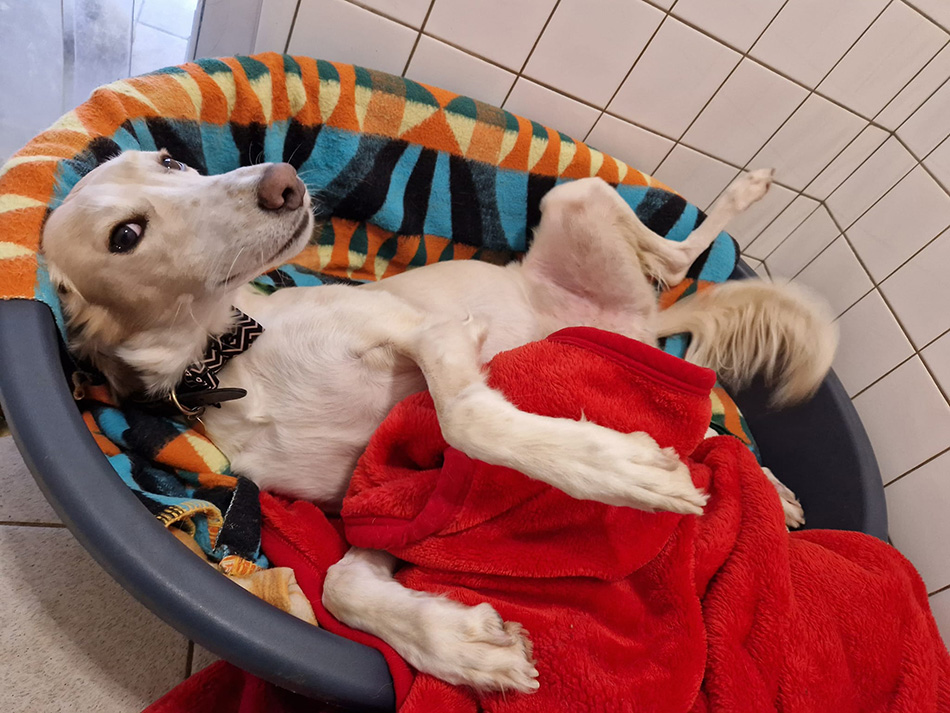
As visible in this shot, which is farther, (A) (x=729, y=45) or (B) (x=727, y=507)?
(A) (x=729, y=45)

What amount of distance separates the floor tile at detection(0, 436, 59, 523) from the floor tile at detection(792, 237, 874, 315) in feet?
7.59

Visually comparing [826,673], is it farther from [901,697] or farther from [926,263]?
[926,263]

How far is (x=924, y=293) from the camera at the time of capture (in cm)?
171

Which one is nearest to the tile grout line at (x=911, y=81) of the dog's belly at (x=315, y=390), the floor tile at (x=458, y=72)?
the floor tile at (x=458, y=72)

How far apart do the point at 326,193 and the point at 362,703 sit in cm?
127

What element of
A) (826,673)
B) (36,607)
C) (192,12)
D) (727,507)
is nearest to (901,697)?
(826,673)

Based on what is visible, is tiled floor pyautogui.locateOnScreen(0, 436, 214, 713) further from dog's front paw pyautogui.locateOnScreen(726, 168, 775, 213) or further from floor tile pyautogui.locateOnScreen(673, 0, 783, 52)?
floor tile pyautogui.locateOnScreen(673, 0, 783, 52)

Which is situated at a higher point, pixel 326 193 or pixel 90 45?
pixel 326 193

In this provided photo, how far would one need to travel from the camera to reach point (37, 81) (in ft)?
6.10

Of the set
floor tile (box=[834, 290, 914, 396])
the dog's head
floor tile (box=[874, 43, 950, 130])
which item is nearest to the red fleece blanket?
the dog's head

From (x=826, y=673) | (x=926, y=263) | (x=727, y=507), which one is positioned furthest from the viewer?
(x=926, y=263)

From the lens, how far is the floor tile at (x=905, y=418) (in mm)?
1624

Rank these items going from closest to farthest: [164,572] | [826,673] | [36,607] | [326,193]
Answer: [164,572], [826,673], [36,607], [326,193]

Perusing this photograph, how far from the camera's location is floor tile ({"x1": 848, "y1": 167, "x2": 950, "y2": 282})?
68.7 inches
